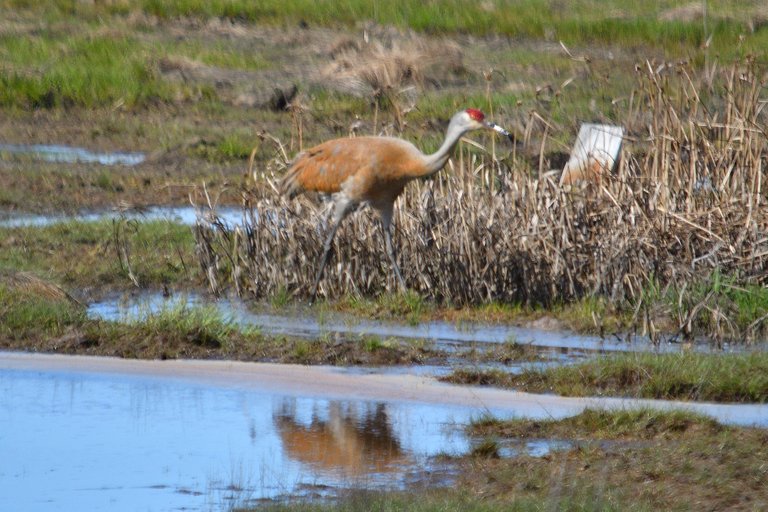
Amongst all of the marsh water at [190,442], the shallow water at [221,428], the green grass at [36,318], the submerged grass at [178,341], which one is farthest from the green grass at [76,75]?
the marsh water at [190,442]

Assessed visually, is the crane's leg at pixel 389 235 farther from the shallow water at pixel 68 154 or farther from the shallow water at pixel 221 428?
the shallow water at pixel 68 154

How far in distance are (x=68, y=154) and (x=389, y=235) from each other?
280 inches

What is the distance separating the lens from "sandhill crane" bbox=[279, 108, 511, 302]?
10.9 meters

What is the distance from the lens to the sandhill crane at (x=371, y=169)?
10938 mm

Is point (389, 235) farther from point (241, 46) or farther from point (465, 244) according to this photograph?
point (241, 46)

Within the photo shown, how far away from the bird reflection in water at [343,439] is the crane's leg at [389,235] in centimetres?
304

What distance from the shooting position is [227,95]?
20.0 metres

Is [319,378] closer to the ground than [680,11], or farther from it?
closer to the ground

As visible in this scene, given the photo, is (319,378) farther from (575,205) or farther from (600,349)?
(575,205)

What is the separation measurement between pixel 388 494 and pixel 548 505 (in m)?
0.67

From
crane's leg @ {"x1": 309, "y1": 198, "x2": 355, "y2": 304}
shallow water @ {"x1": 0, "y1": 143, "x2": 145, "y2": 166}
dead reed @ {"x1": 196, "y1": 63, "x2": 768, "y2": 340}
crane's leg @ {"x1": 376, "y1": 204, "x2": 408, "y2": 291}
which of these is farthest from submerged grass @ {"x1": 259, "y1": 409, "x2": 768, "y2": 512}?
shallow water @ {"x1": 0, "y1": 143, "x2": 145, "y2": 166}

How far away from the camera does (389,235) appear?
11.2 meters

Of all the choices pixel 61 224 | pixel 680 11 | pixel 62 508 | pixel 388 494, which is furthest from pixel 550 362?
pixel 680 11

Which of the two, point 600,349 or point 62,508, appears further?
point 600,349
